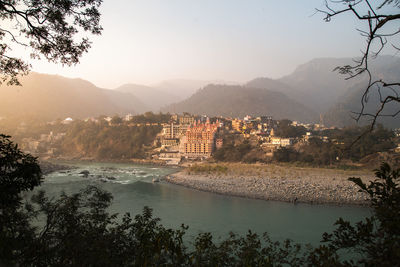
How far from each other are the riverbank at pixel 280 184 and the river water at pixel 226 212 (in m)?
0.63

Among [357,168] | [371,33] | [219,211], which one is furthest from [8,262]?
[357,168]

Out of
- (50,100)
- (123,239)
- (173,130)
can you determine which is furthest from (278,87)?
(123,239)

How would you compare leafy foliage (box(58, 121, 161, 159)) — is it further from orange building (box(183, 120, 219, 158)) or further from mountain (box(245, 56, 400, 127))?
mountain (box(245, 56, 400, 127))

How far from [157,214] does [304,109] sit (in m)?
69.6

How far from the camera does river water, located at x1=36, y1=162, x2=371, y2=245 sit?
7.91m

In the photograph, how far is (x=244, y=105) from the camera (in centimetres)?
6931

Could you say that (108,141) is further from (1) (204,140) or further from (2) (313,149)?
(2) (313,149)

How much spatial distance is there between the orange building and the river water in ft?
44.4

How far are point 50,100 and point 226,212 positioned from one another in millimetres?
60614

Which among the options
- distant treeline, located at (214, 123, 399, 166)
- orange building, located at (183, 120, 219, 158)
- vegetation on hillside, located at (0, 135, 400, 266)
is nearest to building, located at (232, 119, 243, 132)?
orange building, located at (183, 120, 219, 158)

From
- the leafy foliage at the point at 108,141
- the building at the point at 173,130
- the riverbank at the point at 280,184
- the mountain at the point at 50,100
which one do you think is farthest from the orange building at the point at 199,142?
the mountain at the point at 50,100

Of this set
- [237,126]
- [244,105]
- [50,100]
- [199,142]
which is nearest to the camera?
[199,142]

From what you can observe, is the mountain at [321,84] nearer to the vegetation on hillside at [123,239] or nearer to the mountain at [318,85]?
the mountain at [318,85]

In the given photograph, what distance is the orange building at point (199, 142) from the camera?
90.4 feet
